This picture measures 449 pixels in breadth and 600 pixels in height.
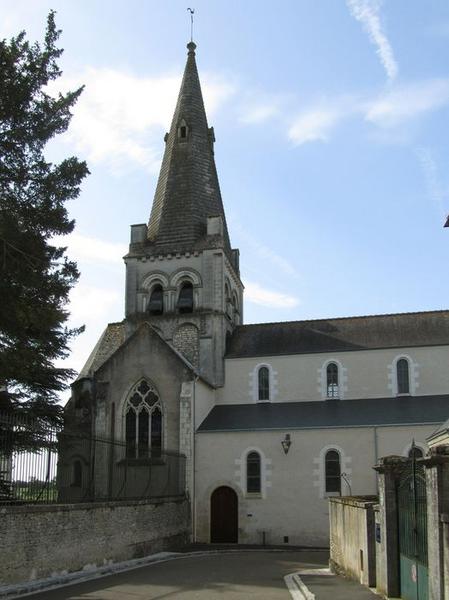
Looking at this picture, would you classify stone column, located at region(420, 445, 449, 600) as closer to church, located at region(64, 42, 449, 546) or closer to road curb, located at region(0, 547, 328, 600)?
road curb, located at region(0, 547, 328, 600)

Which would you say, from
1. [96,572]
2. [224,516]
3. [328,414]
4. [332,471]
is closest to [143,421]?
[224,516]

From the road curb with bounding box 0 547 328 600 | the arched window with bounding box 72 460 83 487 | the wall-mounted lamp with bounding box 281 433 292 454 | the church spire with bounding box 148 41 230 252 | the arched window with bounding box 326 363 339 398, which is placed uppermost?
the church spire with bounding box 148 41 230 252

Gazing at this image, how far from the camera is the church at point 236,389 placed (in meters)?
28.5

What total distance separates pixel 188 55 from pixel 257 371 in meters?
19.7

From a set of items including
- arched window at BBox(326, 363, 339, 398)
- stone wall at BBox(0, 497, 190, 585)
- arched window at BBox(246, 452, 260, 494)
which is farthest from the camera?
arched window at BBox(326, 363, 339, 398)

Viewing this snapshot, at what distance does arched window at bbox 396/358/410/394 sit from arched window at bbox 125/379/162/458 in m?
10.6

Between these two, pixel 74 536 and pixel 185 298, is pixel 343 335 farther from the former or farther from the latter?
pixel 74 536

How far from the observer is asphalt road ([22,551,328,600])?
14680mm

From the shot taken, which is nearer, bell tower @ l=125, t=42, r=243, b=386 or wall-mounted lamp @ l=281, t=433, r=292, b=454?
wall-mounted lamp @ l=281, t=433, r=292, b=454

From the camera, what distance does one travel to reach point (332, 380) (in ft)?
105

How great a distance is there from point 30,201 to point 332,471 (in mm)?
16518

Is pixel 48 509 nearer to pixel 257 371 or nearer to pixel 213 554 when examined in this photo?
pixel 213 554

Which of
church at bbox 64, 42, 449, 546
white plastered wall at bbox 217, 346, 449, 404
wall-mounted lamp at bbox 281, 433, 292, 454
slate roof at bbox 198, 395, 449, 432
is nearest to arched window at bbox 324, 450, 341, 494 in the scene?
church at bbox 64, 42, 449, 546

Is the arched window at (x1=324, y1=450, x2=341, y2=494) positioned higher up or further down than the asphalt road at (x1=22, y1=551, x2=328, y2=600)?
higher up
